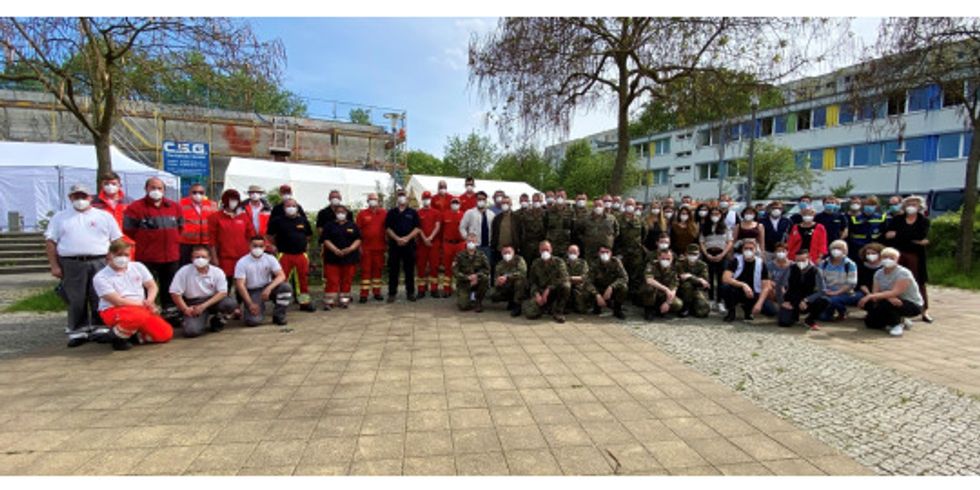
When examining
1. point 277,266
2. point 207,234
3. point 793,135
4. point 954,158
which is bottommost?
point 277,266

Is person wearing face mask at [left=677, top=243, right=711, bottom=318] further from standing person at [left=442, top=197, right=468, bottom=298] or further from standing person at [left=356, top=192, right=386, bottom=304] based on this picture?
standing person at [left=356, top=192, right=386, bottom=304]

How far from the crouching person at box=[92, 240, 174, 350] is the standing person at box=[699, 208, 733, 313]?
26.5 feet

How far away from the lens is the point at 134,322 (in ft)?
17.4

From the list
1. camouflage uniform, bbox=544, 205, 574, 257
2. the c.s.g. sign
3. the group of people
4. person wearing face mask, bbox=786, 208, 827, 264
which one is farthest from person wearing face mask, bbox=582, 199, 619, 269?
the c.s.g. sign

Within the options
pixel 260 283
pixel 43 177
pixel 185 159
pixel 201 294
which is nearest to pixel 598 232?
pixel 260 283

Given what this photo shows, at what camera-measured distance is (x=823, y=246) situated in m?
7.66

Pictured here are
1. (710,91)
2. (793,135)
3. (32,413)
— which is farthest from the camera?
(793,135)

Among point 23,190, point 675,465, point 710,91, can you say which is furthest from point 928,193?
point 23,190

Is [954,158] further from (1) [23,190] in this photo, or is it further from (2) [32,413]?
(1) [23,190]

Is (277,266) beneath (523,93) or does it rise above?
beneath

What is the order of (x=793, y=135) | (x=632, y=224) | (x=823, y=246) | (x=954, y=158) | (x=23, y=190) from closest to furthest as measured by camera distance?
1. (x=823, y=246)
2. (x=632, y=224)
3. (x=23, y=190)
4. (x=954, y=158)
5. (x=793, y=135)

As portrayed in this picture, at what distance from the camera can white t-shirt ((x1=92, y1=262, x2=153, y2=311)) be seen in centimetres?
536

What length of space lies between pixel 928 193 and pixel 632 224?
30.4 metres

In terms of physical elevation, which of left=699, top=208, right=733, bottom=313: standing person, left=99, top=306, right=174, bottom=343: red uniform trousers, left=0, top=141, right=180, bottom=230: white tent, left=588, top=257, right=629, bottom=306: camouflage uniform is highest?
left=0, top=141, right=180, bottom=230: white tent
